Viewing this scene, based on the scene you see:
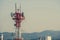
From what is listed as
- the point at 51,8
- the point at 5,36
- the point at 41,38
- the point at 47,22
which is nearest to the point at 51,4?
the point at 51,8

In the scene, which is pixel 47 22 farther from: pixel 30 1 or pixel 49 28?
pixel 30 1

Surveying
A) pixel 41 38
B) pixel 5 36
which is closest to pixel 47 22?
pixel 41 38

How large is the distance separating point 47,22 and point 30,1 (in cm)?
62

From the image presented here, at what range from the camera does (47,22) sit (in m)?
4.80

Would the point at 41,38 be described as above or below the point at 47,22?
below

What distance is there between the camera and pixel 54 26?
189 inches

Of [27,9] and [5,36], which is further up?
[27,9]

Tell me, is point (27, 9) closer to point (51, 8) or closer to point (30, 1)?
point (30, 1)

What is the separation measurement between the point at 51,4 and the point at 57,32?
666mm

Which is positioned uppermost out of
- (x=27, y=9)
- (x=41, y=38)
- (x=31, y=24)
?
(x=27, y=9)

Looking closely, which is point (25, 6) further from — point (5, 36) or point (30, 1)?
point (5, 36)

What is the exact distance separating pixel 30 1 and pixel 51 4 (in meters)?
0.49

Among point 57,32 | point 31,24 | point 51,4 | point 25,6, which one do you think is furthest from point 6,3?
point 57,32

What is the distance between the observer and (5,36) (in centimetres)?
468
